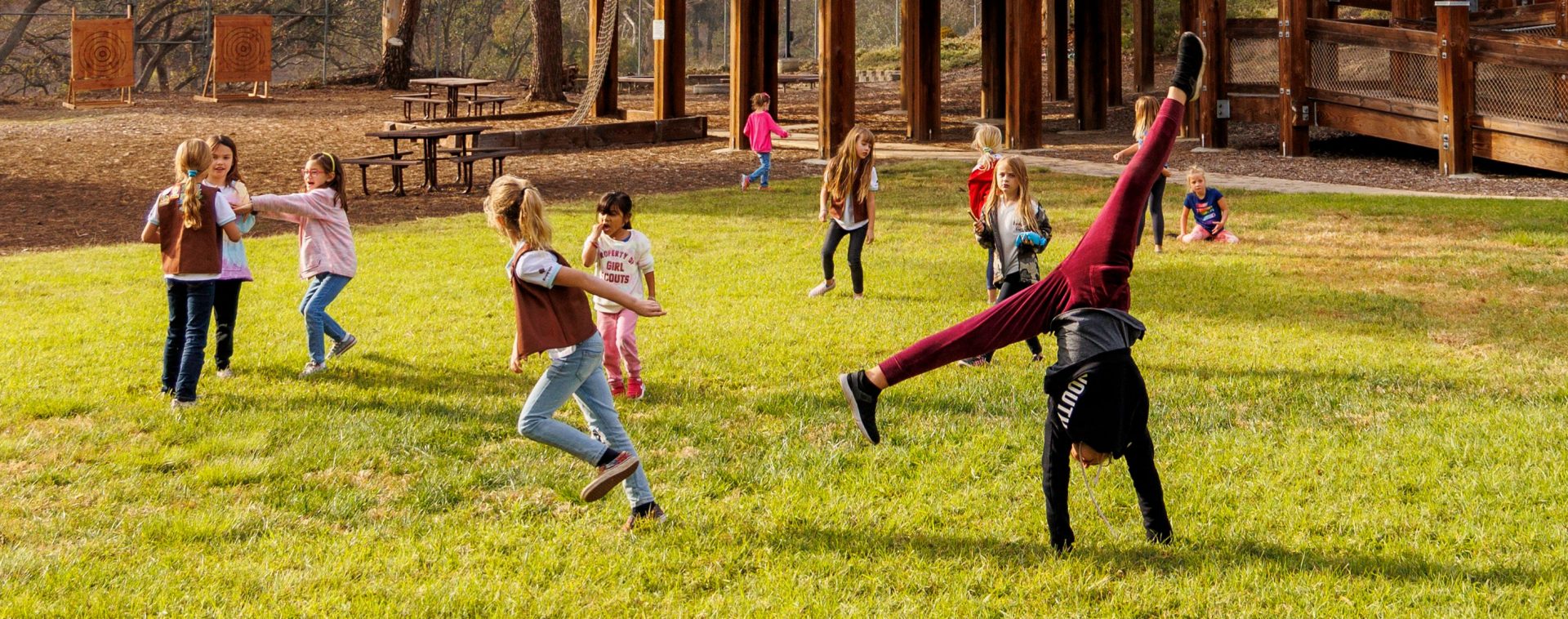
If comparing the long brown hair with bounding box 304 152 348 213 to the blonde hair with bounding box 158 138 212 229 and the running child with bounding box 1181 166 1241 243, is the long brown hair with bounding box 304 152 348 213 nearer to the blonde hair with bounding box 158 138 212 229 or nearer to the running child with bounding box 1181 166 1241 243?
the blonde hair with bounding box 158 138 212 229

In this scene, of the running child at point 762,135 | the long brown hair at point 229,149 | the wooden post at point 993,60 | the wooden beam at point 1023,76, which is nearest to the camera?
the long brown hair at point 229,149

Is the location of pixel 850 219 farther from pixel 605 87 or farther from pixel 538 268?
pixel 605 87

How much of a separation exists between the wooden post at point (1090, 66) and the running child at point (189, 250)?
60.0 feet

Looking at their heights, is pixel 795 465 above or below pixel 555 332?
below

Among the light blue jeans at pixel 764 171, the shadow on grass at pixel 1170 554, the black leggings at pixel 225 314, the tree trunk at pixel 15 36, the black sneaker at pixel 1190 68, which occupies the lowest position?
the shadow on grass at pixel 1170 554

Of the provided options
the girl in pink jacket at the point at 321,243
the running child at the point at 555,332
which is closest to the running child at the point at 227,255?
the girl in pink jacket at the point at 321,243

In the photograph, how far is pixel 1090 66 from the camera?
76.6 feet

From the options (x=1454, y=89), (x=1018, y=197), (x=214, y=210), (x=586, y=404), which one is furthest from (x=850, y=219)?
(x=1454, y=89)

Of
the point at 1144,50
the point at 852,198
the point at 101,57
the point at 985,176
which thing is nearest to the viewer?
the point at 985,176

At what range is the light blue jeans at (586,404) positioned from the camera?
5133mm

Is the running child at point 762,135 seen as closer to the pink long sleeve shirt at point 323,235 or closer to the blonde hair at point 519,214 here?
the pink long sleeve shirt at point 323,235

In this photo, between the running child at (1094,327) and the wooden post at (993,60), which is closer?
the running child at (1094,327)

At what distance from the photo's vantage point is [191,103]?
27.8 m

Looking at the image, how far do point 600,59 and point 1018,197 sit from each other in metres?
16.3
